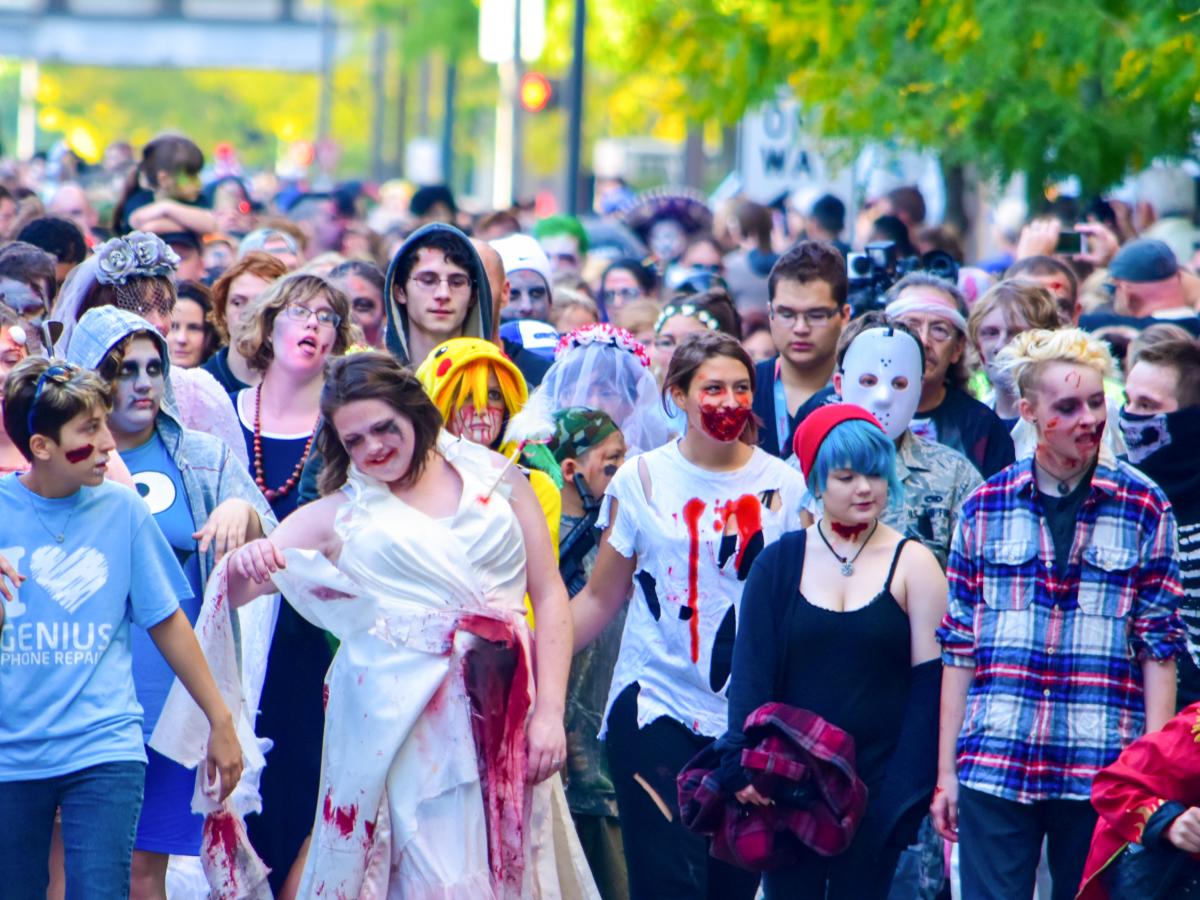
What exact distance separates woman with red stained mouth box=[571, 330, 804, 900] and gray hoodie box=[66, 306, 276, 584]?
115 centimetres

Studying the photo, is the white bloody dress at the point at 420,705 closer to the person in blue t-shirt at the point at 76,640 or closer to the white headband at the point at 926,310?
the person in blue t-shirt at the point at 76,640

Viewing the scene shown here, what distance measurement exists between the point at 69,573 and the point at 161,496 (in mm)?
792

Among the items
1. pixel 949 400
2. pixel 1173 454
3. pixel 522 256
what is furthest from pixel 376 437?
pixel 522 256

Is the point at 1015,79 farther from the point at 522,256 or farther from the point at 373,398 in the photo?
the point at 373,398

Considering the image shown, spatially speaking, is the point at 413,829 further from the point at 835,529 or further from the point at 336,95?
the point at 336,95

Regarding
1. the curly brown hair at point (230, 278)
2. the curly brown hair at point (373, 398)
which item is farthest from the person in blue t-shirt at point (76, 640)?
the curly brown hair at point (230, 278)

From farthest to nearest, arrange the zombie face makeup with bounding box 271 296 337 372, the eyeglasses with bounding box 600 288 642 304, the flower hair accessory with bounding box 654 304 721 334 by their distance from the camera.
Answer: the eyeglasses with bounding box 600 288 642 304
the flower hair accessory with bounding box 654 304 721 334
the zombie face makeup with bounding box 271 296 337 372

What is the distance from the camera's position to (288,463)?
7.75 m

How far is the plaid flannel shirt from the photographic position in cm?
599

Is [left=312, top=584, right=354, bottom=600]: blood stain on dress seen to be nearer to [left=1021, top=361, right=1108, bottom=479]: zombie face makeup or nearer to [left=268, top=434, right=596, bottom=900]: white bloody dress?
[left=268, top=434, right=596, bottom=900]: white bloody dress

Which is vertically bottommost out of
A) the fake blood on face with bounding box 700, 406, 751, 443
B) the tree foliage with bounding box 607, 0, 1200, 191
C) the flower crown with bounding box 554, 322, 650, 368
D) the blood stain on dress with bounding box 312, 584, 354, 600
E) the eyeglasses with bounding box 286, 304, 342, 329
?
the blood stain on dress with bounding box 312, 584, 354, 600

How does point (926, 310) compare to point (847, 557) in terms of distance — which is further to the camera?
point (926, 310)

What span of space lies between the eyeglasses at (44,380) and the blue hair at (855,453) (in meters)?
2.10

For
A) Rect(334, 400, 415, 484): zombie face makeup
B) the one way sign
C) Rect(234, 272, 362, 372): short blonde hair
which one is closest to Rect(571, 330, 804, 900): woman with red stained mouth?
Rect(334, 400, 415, 484): zombie face makeup
